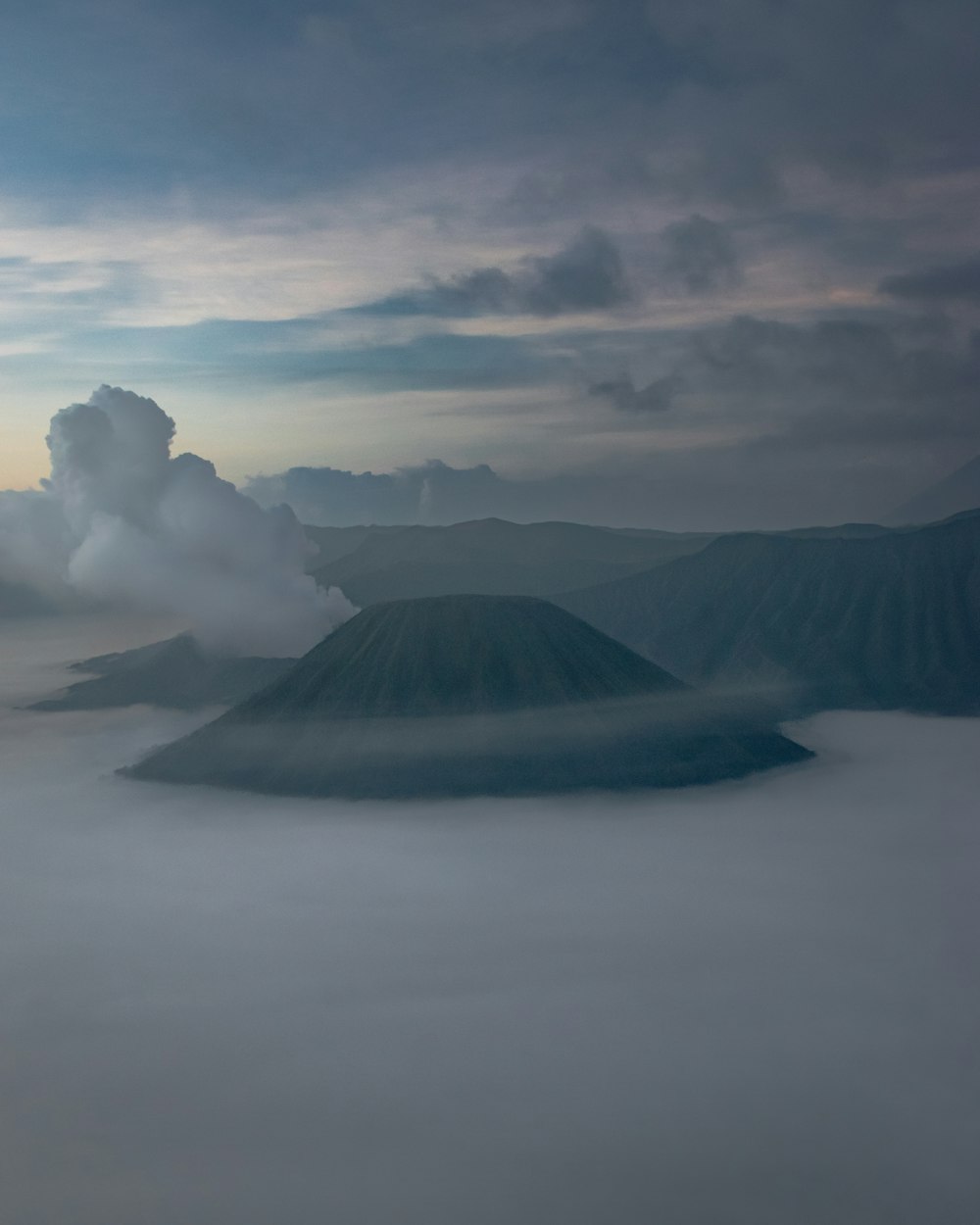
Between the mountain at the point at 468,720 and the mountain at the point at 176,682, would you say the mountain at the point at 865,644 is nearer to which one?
the mountain at the point at 468,720

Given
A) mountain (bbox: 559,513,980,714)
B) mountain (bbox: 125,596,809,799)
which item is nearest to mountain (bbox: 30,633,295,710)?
mountain (bbox: 125,596,809,799)

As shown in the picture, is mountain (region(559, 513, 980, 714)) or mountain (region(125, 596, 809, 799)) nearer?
mountain (region(125, 596, 809, 799))

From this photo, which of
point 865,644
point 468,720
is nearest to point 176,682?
point 468,720

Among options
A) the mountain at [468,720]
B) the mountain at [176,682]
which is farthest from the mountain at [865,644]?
the mountain at [176,682]

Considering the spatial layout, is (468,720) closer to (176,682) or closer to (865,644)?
(176,682)

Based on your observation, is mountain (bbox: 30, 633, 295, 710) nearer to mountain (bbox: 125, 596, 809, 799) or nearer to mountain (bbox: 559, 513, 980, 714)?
mountain (bbox: 125, 596, 809, 799)
